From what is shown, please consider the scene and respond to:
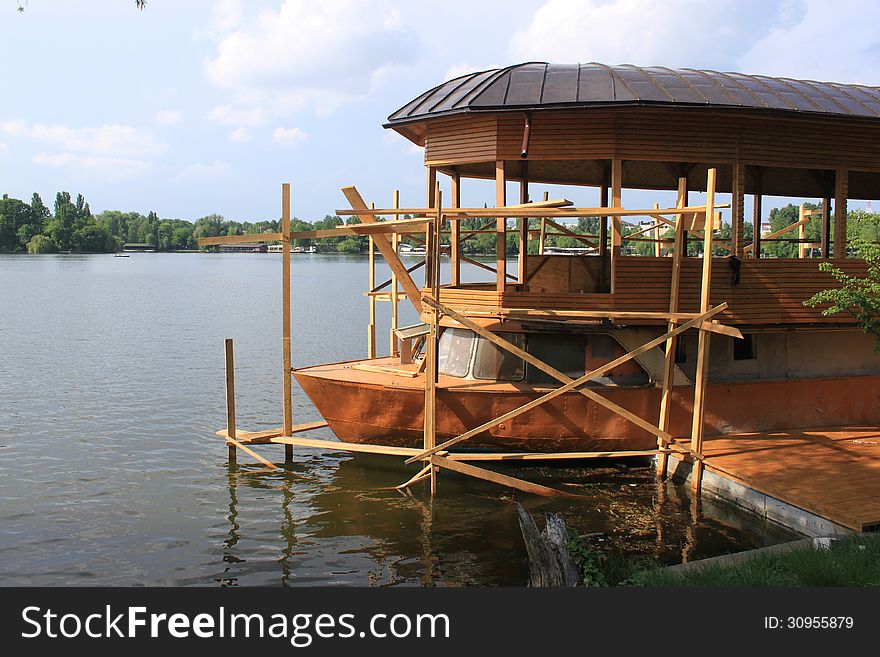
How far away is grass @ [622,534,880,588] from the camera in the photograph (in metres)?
9.12

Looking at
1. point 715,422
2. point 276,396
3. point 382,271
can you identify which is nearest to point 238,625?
point 715,422

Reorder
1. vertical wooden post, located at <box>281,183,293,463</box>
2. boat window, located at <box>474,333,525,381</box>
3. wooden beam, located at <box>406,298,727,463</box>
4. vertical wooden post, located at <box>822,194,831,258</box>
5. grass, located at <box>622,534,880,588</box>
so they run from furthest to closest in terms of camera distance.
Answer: vertical wooden post, located at <box>822,194,831,258</box> → boat window, located at <box>474,333,525,381</box> → vertical wooden post, located at <box>281,183,293,463</box> → wooden beam, located at <box>406,298,727,463</box> → grass, located at <box>622,534,880,588</box>

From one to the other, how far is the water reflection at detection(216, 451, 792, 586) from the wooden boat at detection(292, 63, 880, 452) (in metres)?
0.99

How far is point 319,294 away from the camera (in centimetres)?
7738

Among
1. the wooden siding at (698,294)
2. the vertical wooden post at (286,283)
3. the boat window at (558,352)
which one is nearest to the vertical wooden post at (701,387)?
the wooden siding at (698,294)

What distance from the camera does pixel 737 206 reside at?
53.6 ft

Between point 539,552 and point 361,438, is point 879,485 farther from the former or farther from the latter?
point 361,438

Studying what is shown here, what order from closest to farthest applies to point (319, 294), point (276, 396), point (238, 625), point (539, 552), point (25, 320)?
point (238, 625), point (539, 552), point (276, 396), point (25, 320), point (319, 294)

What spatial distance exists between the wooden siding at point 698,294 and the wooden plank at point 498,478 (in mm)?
3112

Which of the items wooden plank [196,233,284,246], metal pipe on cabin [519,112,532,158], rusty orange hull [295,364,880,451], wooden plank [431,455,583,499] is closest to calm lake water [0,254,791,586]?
wooden plank [431,455,583,499]

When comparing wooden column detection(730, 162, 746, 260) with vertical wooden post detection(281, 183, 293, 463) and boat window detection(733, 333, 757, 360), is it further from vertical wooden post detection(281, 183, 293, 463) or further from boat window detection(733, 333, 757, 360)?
vertical wooden post detection(281, 183, 293, 463)

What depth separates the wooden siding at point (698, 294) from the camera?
15.8 metres

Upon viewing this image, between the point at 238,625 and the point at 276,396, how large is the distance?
18.7 metres

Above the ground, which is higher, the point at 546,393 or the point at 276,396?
the point at 546,393
